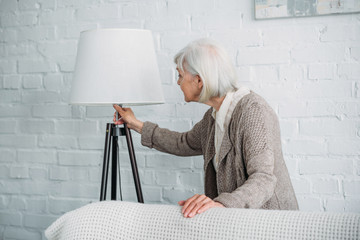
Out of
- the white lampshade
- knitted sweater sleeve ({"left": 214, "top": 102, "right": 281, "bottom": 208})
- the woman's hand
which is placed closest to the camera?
knitted sweater sleeve ({"left": 214, "top": 102, "right": 281, "bottom": 208})

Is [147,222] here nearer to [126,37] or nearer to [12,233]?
[126,37]

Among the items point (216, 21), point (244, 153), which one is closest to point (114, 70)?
point (244, 153)

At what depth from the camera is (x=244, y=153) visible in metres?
1.65

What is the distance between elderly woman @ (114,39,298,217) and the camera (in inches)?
61.9

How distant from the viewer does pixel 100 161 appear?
2.43m

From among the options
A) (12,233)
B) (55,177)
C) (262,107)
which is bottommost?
(12,233)

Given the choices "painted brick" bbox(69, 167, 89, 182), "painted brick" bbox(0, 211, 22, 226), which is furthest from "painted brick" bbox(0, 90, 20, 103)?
"painted brick" bbox(0, 211, 22, 226)

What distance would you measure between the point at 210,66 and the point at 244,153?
1.23 feet

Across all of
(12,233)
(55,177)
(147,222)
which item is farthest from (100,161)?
(147,222)

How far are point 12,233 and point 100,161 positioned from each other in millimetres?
746

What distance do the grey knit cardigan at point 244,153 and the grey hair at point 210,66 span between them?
11 cm

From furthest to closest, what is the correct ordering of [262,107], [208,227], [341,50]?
[341,50] → [262,107] → [208,227]

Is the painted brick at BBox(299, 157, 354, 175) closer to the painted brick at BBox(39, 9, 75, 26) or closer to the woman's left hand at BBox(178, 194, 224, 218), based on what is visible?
the woman's left hand at BBox(178, 194, 224, 218)

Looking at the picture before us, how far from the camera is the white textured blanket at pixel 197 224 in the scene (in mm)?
1028
